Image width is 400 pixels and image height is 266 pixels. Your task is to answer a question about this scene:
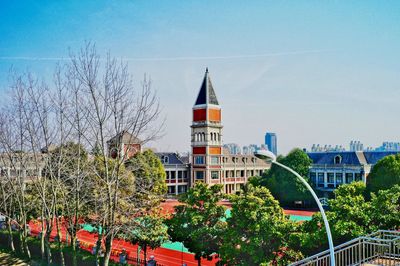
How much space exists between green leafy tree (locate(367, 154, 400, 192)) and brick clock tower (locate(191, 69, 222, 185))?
23463 millimetres

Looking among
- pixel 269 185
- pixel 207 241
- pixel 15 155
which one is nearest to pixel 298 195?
pixel 269 185

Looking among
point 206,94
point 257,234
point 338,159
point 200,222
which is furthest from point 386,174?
point 206,94

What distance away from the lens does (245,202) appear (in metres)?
15.3

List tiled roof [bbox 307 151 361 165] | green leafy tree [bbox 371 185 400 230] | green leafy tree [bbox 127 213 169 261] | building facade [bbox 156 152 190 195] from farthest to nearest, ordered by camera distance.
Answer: building facade [bbox 156 152 190 195] < tiled roof [bbox 307 151 361 165] < green leafy tree [bbox 127 213 169 261] < green leafy tree [bbox 371 185 400 230]

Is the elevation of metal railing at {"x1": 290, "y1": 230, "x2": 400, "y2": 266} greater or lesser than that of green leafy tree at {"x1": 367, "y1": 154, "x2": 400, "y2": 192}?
lesser

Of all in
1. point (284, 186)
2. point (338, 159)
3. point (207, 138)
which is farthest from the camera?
point (207, 138)

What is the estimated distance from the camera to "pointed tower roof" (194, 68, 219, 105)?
52.9 meters

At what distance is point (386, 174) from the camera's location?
33406mm

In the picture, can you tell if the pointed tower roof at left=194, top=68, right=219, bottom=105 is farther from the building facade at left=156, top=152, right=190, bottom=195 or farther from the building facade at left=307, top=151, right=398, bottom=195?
the building facade at left=307, top=151, right=398, bottom=195

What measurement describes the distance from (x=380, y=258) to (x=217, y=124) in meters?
43.1

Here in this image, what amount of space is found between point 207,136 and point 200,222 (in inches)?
1383

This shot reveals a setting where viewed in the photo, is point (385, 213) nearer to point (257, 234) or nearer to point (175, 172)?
point (257, 234)

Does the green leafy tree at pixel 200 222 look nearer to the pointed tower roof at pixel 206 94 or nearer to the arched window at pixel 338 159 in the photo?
the pointed tower roof at pixel 206 94

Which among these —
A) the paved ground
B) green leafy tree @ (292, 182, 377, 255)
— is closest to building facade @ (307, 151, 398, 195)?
green leafy tree @ (292, 182, 377, 255)
